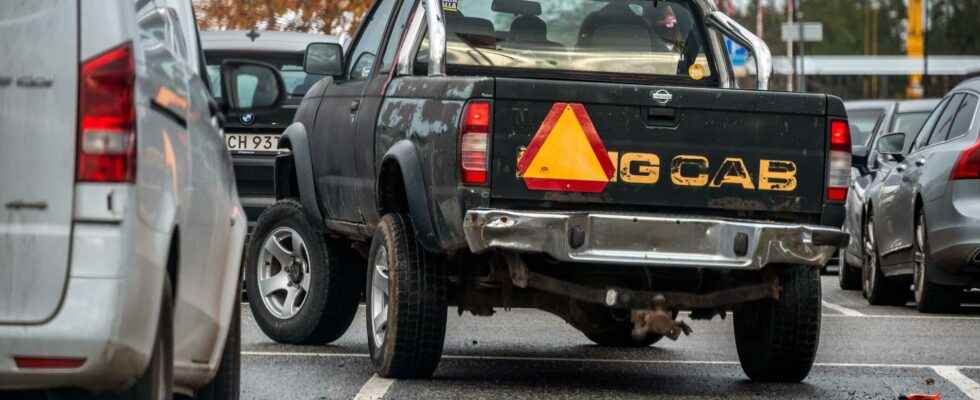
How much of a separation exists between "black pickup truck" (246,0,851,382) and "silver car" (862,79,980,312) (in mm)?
3699

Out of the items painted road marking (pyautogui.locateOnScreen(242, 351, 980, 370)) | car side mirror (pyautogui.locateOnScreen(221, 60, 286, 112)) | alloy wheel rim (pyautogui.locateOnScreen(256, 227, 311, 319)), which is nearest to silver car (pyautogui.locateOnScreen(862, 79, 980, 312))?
painted road marking (pyautogui.locateOnScreen(242, 351, 980, 370))

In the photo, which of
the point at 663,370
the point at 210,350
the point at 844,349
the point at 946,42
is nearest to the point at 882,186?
the point at 844,349

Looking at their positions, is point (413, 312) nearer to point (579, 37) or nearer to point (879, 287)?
point (579, 37)

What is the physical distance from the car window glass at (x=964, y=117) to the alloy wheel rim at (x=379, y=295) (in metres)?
5.68

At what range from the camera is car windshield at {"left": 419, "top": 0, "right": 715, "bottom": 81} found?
10305 millimetres

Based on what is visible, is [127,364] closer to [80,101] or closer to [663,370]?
[80,101]

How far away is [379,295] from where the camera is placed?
977cm

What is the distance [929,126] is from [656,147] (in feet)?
23.0

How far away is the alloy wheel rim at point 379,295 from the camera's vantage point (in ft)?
31.7

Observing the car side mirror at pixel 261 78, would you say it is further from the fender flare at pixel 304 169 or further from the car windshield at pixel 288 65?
the car windshield at pixel 288 65

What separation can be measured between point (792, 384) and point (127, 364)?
16.6 feet

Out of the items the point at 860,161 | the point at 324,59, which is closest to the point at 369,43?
the point at 324,59

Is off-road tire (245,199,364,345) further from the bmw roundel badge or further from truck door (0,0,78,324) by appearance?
truck door (0,0,78,324)

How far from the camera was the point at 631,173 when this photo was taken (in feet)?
29.1
